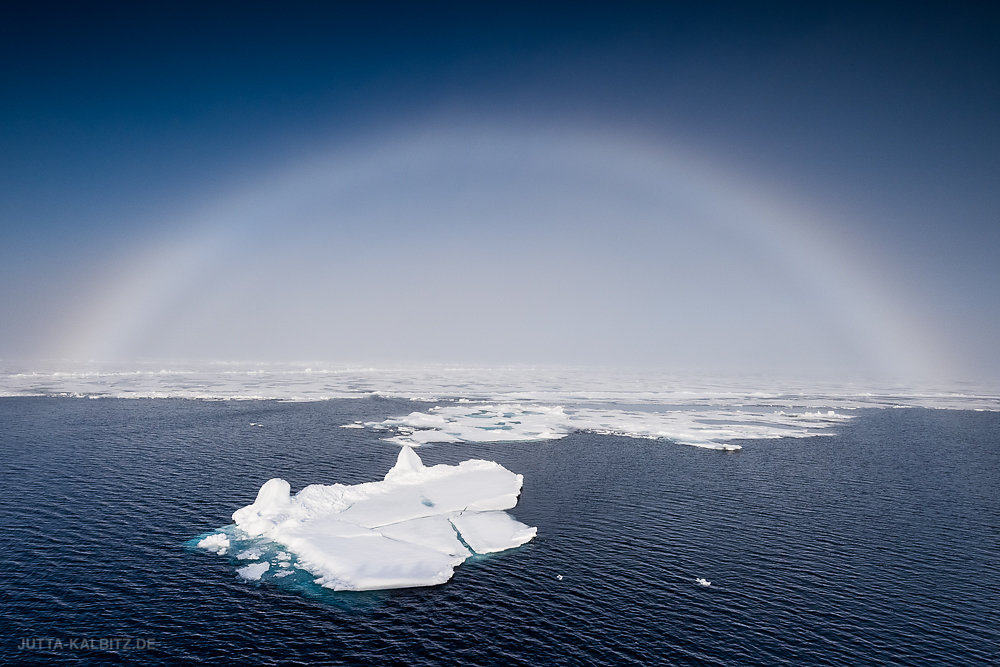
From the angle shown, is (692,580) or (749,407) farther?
(749,407)

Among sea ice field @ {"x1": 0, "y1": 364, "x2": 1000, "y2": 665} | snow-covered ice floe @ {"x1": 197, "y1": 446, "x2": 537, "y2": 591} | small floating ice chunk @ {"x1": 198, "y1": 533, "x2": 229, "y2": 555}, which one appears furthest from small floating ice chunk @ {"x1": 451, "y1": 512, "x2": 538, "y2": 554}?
small floating ice chunk @ {"x1": 198, "y1": 533, "x2": 229, "y2": 555}

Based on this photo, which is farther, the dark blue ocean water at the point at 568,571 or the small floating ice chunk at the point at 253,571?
the small floating ice chunk at the point at 253,571

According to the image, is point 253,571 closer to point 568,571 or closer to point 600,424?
point 568,571

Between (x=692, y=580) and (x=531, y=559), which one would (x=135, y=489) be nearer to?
(x=531, y=559)

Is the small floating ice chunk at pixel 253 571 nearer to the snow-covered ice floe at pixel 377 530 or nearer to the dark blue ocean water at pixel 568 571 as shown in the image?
the snow-covered ice floe at pixel 377 530

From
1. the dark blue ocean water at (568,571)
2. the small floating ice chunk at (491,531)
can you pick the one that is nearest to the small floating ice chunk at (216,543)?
the dark blue ocean water at (568,571)

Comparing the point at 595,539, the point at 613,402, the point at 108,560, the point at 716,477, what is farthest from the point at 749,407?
the point at 108,560
